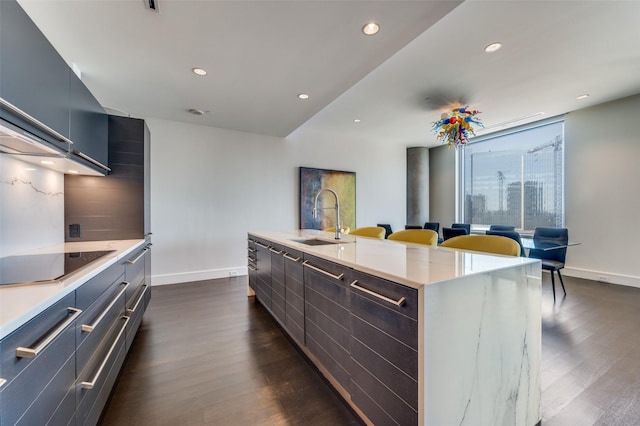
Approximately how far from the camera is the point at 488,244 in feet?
5.75

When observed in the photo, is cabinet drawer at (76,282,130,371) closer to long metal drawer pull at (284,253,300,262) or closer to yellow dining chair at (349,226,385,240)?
long metal drawer pull at (284,253,300,262)

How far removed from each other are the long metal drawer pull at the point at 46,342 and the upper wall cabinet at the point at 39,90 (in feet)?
2.76

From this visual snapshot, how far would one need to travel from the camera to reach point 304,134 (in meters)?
5.41

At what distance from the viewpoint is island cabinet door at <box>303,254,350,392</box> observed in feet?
4.54

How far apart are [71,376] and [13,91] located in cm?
120

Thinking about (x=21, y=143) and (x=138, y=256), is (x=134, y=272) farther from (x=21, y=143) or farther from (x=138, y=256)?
(x=21, y=143)

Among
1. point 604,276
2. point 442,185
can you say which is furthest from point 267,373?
point 442,185

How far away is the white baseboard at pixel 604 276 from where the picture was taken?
3.94 meters

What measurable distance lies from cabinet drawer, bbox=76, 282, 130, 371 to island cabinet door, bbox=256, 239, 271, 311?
117 centimetres

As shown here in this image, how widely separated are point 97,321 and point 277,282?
1.31m

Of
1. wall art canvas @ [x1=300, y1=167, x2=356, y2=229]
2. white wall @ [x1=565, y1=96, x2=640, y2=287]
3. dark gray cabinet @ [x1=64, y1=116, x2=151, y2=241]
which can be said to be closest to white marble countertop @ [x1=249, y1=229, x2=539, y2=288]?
dark gray cabinet @ [x1=64, y1=116, x2=151, y2=241]

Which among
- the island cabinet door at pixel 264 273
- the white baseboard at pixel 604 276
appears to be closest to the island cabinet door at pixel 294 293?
the island cabinet door at pixel 264 273

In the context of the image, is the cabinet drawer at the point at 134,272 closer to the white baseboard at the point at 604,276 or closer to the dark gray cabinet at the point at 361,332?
the dark gray cabinet at the point at 361,332

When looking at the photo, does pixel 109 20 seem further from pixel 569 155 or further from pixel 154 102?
pixel 569 155
